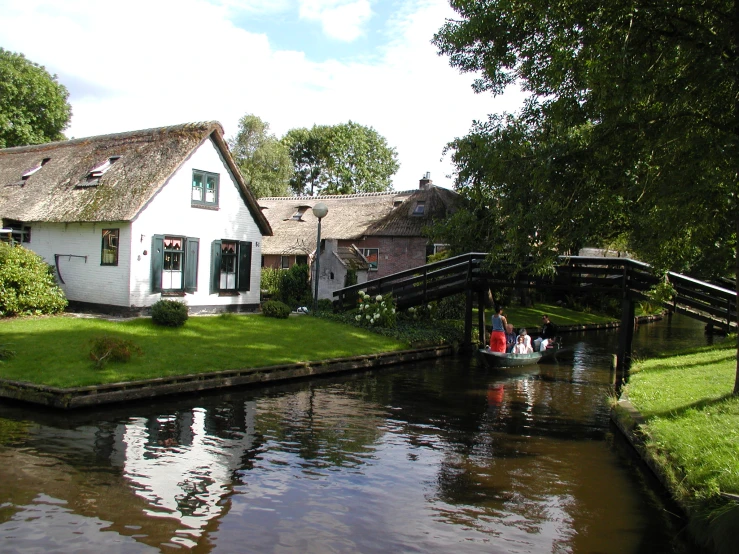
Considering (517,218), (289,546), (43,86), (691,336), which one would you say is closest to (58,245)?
(517,218)

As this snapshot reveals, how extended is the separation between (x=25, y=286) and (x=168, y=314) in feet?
15.0

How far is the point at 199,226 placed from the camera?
22656 millimetres

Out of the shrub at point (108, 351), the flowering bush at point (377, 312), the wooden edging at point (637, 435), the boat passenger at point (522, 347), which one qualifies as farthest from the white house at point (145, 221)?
the wooden edging at point (637, 435)

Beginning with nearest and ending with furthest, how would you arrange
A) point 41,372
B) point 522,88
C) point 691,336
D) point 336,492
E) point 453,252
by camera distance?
point 336,492
point 41,372
point 522,88
point 453,252
point 691,336

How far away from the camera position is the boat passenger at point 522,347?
20547 mm

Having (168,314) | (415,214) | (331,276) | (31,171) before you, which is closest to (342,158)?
(415,214)

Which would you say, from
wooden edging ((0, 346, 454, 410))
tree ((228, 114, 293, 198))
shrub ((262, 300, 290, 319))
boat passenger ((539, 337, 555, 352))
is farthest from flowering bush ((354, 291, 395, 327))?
tree ((228, 114, 293, 198))

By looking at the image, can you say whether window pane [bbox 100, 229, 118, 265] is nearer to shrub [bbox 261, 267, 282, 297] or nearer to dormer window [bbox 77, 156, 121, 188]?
dormer window [bbox 77, 156, 121, 188]

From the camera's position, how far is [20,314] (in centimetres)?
1889

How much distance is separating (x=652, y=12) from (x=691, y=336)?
26.5 meters

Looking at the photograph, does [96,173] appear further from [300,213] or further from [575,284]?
[300,213]

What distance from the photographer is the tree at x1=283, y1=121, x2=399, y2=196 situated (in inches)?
2758

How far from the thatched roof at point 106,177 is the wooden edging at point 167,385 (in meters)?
7.75

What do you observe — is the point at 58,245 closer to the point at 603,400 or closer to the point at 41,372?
the point at 41,372
